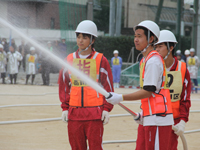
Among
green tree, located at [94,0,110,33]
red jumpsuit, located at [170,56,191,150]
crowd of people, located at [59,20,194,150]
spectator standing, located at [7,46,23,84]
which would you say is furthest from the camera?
green tree, located at [94,0,110,33]

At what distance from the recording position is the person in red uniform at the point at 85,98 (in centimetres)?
407

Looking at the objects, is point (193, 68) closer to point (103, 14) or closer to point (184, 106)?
point (184, 106)

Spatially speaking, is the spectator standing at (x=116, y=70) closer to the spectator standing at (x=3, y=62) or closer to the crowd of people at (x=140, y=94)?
the spectator standing at (x=3, y=62)

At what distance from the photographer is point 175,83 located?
458 centimetres

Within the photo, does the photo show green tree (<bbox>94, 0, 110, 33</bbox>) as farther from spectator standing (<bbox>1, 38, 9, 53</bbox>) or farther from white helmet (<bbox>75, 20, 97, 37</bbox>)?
white helmet (<bbox>75, 20, 97, 37</bbox>)

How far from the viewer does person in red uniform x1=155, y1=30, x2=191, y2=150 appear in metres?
4.54

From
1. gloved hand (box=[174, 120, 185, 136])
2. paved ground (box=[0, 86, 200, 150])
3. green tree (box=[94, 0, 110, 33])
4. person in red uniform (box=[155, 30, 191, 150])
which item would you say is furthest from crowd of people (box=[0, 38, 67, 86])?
green tree (box=[94, 0, 110, 33])

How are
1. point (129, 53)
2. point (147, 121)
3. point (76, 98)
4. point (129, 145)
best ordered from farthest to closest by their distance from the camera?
point (129, 53)
point (129, 145)
point (76, 98)
point (147, 121)

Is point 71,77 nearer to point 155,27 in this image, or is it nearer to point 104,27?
point 155,27

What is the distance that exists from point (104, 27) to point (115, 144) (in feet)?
113

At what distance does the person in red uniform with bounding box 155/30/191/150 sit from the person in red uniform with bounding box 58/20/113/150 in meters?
0.85

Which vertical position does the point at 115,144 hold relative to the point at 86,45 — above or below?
below

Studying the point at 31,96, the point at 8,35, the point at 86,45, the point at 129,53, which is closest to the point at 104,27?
the point at 129,53

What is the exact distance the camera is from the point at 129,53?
28.6m
